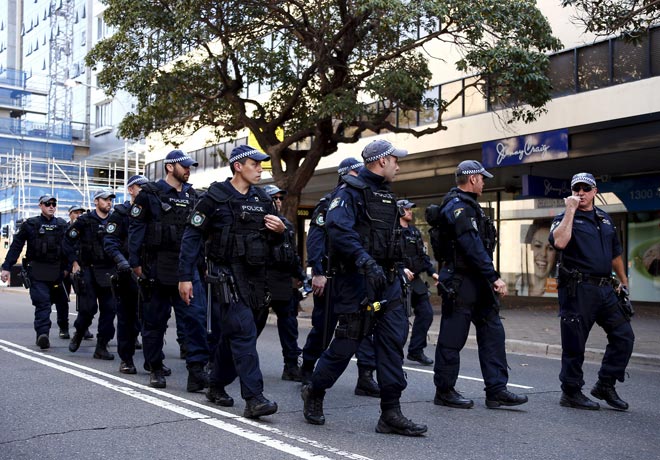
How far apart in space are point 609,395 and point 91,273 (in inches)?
255

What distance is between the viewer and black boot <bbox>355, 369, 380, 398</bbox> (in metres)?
7.14

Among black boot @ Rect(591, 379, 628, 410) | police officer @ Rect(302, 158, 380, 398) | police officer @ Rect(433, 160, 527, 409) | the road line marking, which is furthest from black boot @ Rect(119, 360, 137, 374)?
black boot @ Rect(591, 379, 628, 410)

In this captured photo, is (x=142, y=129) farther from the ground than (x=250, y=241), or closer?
farther from the ground

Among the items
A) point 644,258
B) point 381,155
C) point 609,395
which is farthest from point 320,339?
point 644,258

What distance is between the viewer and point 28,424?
5.70 metres

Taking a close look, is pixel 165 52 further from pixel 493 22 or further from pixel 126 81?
pixel 493 22

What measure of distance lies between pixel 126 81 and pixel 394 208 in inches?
516

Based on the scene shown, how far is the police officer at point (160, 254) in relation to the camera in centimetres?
738

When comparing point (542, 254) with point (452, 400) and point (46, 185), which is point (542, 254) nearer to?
point (452, 400)

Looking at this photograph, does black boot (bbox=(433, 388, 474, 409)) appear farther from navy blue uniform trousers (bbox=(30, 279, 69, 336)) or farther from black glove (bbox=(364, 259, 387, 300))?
navy blue uniform trousers (bbox=(30, 279, 69, 336))

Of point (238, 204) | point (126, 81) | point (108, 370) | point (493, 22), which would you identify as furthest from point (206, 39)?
point (238, 204)

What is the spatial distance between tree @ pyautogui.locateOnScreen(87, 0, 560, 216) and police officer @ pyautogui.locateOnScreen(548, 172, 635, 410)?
821cm

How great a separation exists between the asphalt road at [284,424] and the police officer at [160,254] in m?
0.49

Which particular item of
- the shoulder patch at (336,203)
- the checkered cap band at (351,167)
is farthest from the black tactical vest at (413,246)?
the shoulder patch at (336,203)
